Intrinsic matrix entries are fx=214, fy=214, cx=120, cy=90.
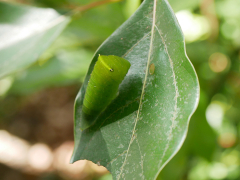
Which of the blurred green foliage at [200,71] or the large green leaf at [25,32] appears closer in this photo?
the large green leaf at [25,32]

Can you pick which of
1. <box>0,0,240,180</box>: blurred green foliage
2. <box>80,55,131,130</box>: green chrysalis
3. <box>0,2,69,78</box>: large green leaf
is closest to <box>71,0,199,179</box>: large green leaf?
<box>80,55,131,130</box>: green chrysalis

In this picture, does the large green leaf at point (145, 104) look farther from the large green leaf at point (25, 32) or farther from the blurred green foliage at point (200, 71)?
the blurred green foliage at point (200, 71)

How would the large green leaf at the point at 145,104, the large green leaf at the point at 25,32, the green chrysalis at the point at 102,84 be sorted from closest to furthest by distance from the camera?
the large green leaf at the point at 145,104
the green chrysalis at the point at 102,84
the large green leaf at the point at 25,32

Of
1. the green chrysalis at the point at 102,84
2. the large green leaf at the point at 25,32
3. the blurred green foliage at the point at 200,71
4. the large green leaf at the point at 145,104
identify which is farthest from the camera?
the blurred green foliage at the point at 200,71

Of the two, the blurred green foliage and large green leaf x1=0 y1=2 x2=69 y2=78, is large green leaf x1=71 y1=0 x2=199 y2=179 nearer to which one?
large green leaf x1=0 y1=2 x2=69 y2=78

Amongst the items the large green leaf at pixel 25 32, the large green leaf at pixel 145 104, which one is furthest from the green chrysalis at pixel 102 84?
the large green leaf at pixel 25 32

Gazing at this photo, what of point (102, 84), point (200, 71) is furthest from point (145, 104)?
point (200, 71)
